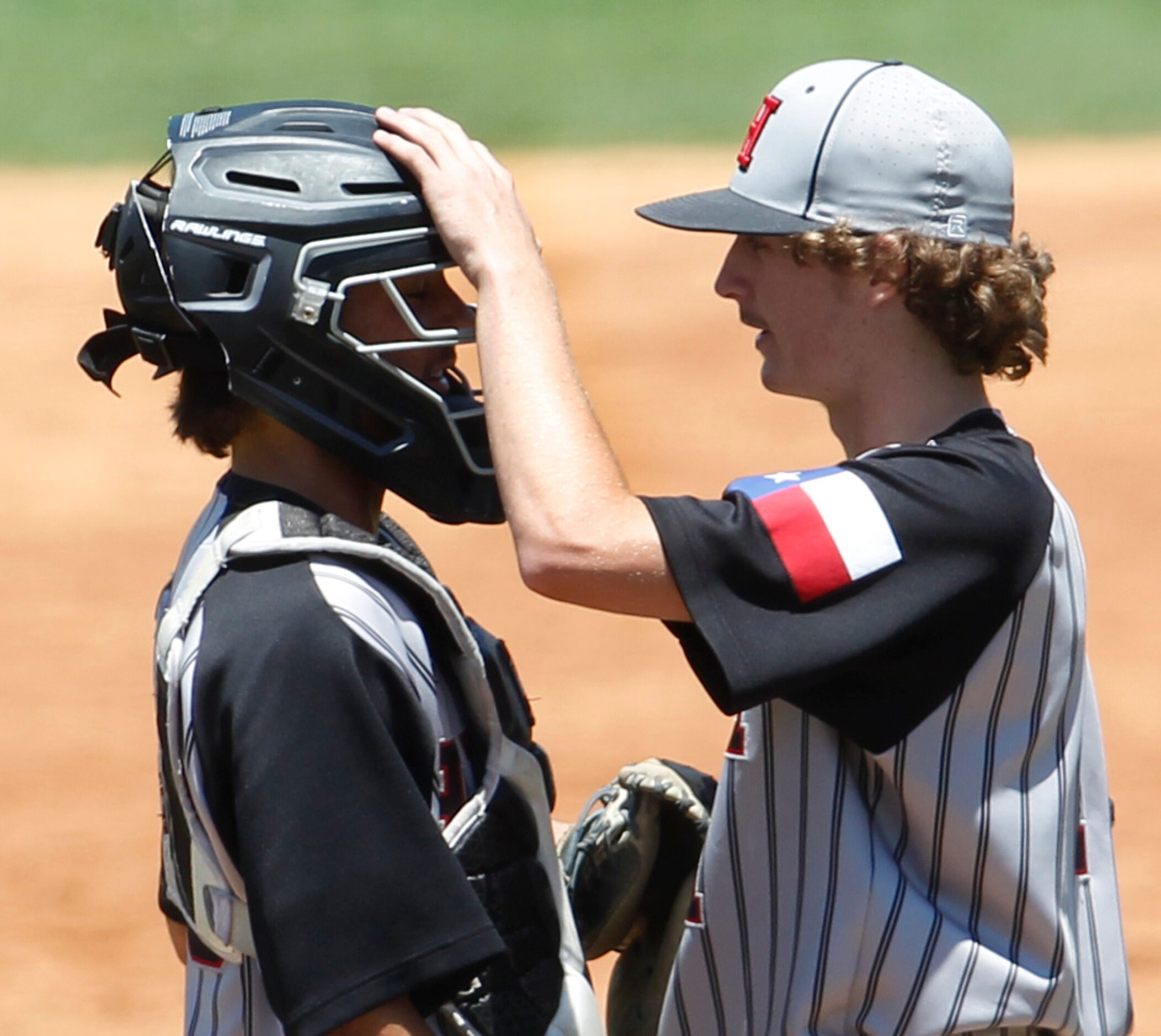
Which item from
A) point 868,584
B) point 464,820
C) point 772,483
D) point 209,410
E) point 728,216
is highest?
point 728,216

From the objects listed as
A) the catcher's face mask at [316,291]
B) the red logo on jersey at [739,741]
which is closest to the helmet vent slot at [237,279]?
the catcher's face mask at [316,291]

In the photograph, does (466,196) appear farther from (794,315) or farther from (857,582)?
(857,582)

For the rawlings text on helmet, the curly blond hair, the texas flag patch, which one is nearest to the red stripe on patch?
the texas flag patch

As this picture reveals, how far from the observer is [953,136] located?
2.74m

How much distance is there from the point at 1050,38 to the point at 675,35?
4830 millimetres

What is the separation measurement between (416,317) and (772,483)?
23.9 inches

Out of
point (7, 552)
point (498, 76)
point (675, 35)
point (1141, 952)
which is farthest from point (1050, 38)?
point (1141, 952)

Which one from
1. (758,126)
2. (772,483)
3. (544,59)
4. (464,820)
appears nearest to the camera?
(464,820)

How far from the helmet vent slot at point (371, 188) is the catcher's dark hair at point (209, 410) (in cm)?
36

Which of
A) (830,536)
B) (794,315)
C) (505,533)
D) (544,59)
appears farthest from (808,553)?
(544,59)

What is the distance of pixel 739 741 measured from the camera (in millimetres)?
2695

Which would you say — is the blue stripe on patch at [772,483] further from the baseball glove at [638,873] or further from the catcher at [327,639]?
the baseball glove at [638,873]

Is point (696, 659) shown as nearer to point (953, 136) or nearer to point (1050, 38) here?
point (953, 136)

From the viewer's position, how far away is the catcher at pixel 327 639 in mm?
2260
